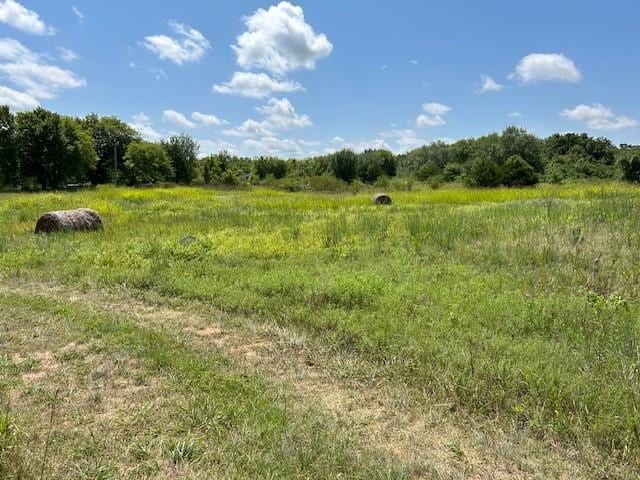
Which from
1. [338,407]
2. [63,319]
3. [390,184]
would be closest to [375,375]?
[338,407]

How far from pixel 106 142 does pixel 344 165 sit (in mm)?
31592

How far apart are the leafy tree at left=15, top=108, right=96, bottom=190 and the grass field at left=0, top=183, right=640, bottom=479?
113 ft

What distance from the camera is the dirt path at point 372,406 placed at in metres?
2.75

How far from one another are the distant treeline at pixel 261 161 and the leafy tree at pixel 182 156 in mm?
128

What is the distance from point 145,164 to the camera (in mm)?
46312

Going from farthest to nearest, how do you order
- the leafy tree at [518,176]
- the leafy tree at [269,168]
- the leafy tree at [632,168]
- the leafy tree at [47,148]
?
1. the leafy tree at [269,168]
2. the leafy tree at [632,168]
3. the leafy tree at [518,176]
4. the leafy tree at [47,148]

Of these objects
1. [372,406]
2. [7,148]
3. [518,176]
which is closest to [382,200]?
[518,176]

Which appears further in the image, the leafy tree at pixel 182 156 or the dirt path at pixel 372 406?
the leafy tree at pixel 182 156

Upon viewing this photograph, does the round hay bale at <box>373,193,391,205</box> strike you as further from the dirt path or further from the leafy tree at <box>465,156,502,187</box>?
the dirt path

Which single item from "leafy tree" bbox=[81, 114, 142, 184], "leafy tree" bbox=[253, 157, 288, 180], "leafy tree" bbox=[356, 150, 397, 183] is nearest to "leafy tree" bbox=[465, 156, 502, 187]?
"leafy tree" bbox=[356, 150, 397, 183]

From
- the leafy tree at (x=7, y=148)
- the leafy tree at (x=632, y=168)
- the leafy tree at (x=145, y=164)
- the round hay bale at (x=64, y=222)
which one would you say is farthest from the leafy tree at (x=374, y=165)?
the round hay bale at (x=64, y=222)

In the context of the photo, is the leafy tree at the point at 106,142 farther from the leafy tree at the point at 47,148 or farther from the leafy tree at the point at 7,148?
the leafy tree at the point at 7,148

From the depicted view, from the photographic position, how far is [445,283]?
21.0ft

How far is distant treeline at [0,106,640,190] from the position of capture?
37.0 m
